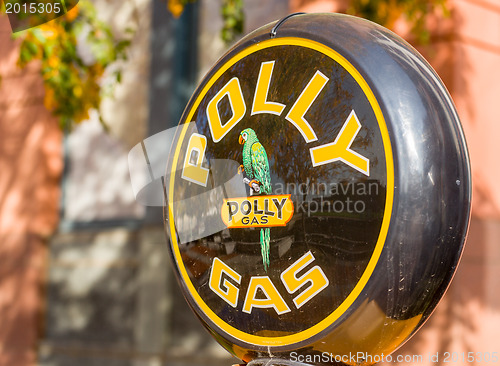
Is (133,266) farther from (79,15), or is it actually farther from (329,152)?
(329,152)

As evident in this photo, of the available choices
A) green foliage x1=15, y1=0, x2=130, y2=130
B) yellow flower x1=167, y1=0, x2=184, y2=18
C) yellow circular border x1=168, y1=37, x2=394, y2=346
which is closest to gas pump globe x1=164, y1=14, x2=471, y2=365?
yellow circular border x1=168, y1=37, x2=394, y2=346

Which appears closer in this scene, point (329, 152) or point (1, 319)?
point (329, 152)

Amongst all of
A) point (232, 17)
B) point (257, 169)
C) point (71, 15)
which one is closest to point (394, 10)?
point (232, 17)

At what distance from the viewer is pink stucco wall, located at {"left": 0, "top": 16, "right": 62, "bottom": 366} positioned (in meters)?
6.71

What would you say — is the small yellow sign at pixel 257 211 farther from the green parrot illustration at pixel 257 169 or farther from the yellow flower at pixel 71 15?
the yellow flower at pixel 71 15

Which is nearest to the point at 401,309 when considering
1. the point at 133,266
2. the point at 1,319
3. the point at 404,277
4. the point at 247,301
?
the point at 404,277

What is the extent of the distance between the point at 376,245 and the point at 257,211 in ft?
0.91

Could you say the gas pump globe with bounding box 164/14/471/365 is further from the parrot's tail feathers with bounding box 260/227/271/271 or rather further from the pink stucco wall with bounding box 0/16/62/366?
the pink stucco wall with bounding box 0/16/62/366

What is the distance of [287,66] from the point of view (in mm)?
1520

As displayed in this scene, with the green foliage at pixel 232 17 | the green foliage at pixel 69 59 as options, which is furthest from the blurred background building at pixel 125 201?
the green foliage at pixel 69 59

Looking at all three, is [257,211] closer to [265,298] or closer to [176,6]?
[265,298]

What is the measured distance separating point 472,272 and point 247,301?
3.28 metres

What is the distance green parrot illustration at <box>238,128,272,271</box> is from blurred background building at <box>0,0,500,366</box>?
128 inches

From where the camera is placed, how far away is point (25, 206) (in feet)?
22.3
